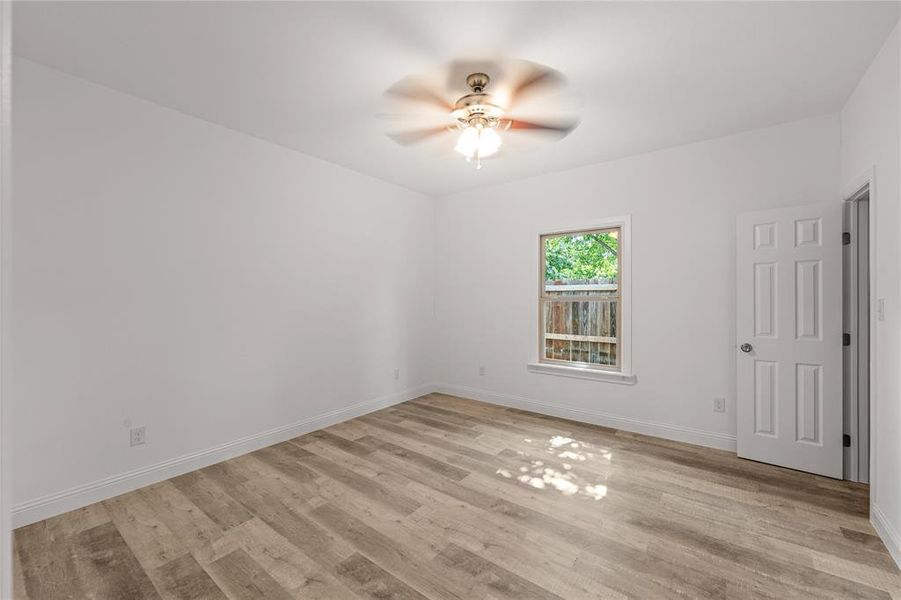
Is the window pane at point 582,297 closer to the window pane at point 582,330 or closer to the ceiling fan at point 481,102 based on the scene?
the window pane at point 582,330

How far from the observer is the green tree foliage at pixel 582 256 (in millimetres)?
4113

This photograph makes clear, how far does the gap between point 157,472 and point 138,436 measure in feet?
1.00

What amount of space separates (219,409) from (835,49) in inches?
187

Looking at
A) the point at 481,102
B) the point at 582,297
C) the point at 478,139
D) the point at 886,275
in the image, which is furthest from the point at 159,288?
the point at 886,275

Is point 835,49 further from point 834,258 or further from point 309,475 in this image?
point 309,475

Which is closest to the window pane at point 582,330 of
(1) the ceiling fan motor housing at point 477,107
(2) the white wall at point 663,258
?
(2) the white wall at point 663,258

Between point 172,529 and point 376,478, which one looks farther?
point 376,478

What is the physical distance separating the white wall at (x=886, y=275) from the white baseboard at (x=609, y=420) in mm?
1126

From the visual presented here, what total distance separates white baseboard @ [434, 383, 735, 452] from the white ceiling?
265 centimetres

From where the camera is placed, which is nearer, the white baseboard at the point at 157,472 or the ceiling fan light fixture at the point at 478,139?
the white baseboard at the point at 157,472

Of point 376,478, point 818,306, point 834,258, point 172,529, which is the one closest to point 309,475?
point 376,478

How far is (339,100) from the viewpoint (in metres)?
2.77

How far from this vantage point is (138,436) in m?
2.74

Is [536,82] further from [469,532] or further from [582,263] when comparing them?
[469,532]
